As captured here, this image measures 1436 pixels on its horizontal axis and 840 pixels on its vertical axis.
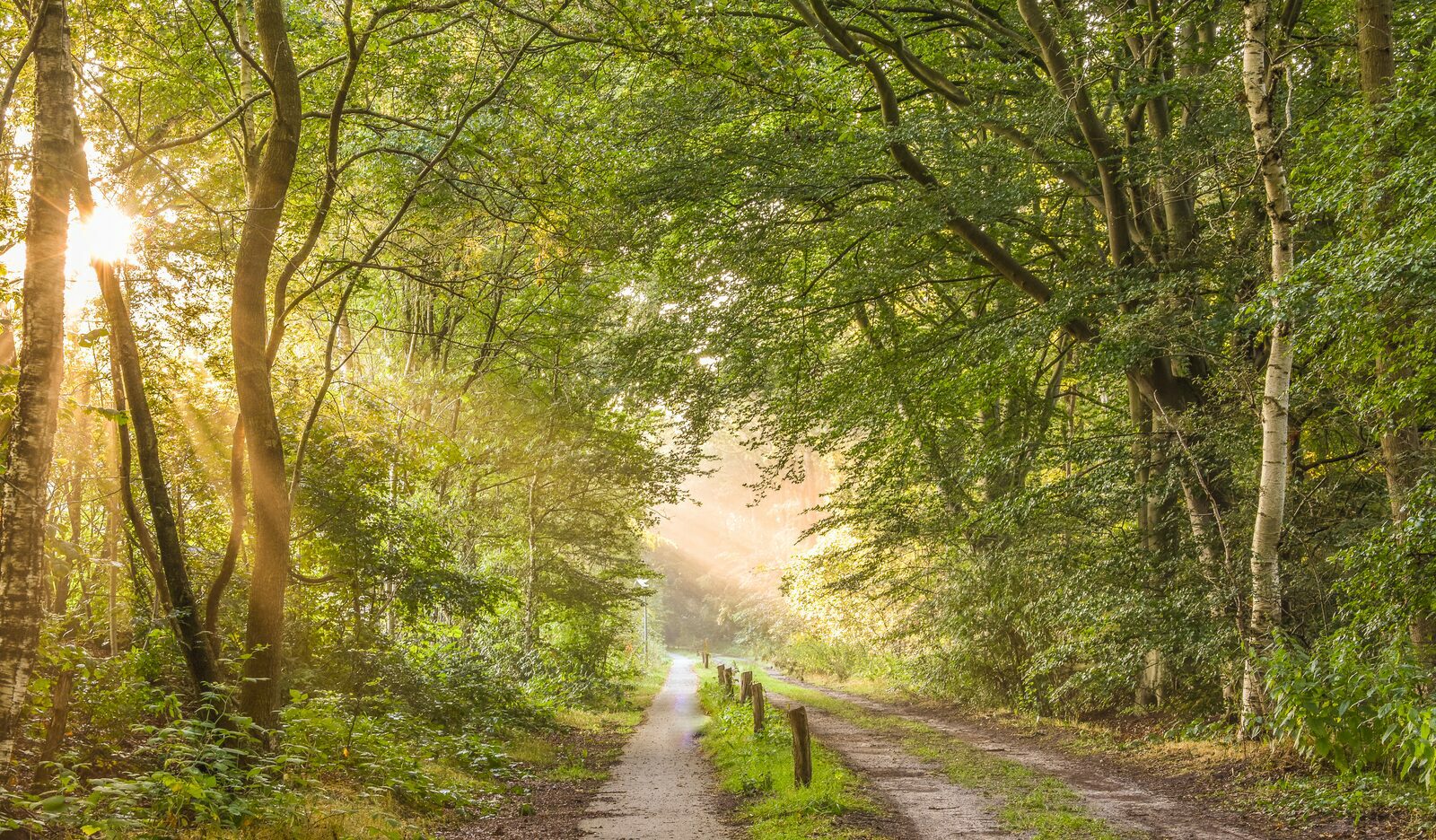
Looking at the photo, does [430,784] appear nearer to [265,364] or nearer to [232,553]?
[232,553]

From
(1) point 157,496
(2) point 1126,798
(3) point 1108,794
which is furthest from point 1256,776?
(1) point 157,496

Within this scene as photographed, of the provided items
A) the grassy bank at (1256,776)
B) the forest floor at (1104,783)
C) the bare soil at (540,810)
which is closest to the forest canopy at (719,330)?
the grassy bank at (1256,776)

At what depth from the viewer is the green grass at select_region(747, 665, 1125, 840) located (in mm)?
7157

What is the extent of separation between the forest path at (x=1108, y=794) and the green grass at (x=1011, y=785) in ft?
0.54

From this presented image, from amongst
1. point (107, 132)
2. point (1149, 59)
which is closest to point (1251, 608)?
point (1149, 59)

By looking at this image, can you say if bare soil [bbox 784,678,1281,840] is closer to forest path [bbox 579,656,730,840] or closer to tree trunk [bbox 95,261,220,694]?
forest path [bbox 579,656,730,840]

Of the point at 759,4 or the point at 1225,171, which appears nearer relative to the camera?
the point at 1225,171

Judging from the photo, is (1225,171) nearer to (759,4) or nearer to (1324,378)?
(1324,378)

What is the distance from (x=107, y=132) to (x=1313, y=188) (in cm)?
1091

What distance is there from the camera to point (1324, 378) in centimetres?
784

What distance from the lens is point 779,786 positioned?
9.33 m

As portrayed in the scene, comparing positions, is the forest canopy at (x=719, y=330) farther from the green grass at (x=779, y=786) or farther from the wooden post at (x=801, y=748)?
the wooden post at (x=801, y=748)

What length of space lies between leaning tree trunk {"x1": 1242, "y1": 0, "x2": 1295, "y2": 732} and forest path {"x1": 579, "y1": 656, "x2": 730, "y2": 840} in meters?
5.79

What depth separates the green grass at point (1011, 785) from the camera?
282 inches
